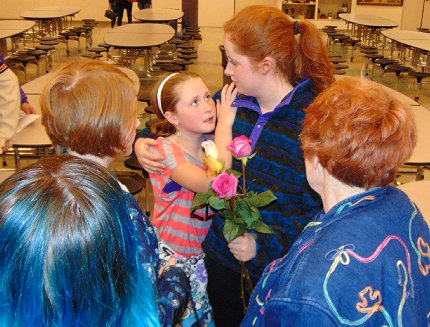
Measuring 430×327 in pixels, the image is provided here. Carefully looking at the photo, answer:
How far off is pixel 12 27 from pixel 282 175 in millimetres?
7413

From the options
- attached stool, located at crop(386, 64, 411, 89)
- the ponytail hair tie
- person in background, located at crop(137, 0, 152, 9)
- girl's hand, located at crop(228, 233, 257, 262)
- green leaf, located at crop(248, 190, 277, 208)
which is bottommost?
attached stool, located at crop(386, 64, 411, 89)

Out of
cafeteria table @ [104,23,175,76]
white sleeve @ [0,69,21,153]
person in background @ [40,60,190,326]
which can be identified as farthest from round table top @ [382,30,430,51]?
person in background @ [40,60,190,326]

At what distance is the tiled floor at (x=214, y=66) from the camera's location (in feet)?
27.5

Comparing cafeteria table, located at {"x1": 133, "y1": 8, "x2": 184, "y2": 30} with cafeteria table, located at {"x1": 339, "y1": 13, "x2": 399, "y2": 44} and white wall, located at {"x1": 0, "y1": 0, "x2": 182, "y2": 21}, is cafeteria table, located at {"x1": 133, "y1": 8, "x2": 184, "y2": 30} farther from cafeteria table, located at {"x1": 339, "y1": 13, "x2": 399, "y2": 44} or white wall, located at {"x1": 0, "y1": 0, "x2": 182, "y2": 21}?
cafeteria table, located at {"x1": 339, "y1": 13, "x2": 399, "y2": 44}

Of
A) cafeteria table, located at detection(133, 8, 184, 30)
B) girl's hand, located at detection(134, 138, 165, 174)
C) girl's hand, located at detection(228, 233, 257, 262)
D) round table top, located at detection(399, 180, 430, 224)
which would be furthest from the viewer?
cafeteria table, located at detection(133, 8, 184, 30)

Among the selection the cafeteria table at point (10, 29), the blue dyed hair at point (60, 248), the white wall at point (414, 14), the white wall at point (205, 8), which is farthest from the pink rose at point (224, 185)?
the white wall at point (414, 14)

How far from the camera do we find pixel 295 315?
3.52 ft

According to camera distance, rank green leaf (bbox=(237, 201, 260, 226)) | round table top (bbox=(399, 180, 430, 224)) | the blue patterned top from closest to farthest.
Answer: the blue patterned top < green leaf (bbox=(237, 201, 260, 226)) < round table top (bbox=(399, 180, 430, 224))

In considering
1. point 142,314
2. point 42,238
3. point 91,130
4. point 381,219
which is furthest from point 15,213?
point 381,219

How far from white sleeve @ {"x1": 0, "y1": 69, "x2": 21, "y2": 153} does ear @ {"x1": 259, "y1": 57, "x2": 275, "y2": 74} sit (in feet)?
6.25

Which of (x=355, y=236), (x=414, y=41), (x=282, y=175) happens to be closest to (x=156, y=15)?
(x=414, y=41)

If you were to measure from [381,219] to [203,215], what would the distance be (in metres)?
0.95

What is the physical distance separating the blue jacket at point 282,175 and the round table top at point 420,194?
87cm

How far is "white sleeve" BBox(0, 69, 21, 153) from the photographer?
3.15 m
